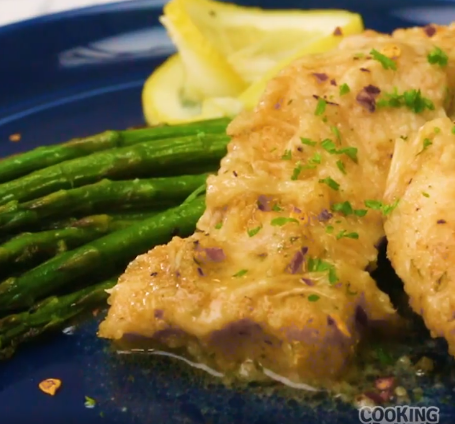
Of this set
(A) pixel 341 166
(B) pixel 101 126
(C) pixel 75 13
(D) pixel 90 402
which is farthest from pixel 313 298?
(C) pixel 75 13

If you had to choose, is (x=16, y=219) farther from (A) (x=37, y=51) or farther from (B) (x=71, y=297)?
(A) (x=37, y=51)

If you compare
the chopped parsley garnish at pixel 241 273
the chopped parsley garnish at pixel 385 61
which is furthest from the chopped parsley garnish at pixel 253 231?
the chopped parsley garnish at pixel 385 61

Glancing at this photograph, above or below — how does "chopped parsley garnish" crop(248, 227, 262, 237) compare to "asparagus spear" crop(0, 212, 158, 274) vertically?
above

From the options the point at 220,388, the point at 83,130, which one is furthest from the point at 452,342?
the point at 83,130

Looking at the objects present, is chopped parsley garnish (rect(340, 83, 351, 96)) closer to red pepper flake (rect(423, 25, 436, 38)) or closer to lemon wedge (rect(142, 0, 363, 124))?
red pepper flake (rect(423, 25, 436, 38))

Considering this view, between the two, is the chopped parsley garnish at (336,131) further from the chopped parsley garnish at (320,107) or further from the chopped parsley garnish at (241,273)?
the chopped parsley garnish at (241,273)

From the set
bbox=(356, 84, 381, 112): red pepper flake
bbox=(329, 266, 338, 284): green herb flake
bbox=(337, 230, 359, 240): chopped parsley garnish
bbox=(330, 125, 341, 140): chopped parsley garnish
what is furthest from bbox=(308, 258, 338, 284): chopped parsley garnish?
bbox=(356, 84, 381, 112): red pepper flake
